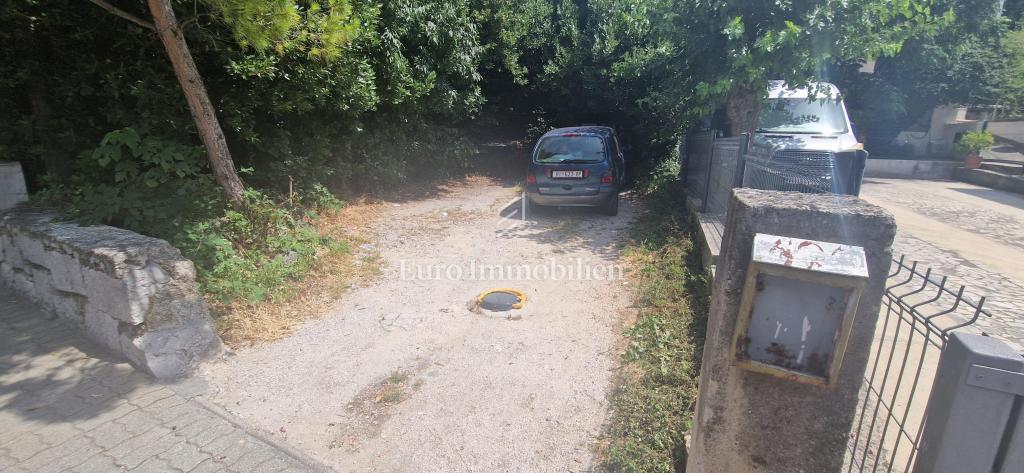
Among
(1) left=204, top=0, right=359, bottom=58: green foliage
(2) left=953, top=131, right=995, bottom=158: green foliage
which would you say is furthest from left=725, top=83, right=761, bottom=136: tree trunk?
(2) left=953, top=131, right=995, bottom=158: green foliage

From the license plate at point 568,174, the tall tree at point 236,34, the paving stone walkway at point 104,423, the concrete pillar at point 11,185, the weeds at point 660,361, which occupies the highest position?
the tall tree at point 236,34

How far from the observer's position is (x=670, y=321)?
446 cm

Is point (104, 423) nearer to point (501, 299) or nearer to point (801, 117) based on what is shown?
point (501, 299)

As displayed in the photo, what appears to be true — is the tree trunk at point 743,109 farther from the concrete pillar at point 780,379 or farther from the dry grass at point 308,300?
the concrete pillar at point 780,379

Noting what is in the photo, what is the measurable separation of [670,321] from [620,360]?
758mm

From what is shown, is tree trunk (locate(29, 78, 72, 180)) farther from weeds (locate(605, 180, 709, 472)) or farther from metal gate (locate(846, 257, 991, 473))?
metal gate (locate(846, 257, 991, 473))

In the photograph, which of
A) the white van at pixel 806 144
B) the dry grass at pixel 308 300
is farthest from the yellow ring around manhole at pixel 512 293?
the white van at pixel 806 144

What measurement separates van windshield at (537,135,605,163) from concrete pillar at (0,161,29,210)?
6.80 metres

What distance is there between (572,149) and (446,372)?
5473 mm

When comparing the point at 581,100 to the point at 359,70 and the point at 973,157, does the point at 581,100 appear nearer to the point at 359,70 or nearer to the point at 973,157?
the point at 359,70

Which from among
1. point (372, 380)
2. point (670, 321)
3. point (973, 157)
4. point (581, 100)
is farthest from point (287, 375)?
point (973, 157)

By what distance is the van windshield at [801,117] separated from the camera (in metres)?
7.59

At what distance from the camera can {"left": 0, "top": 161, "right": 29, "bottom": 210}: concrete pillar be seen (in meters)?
4.98

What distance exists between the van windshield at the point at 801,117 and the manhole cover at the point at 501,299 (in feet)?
17.3
